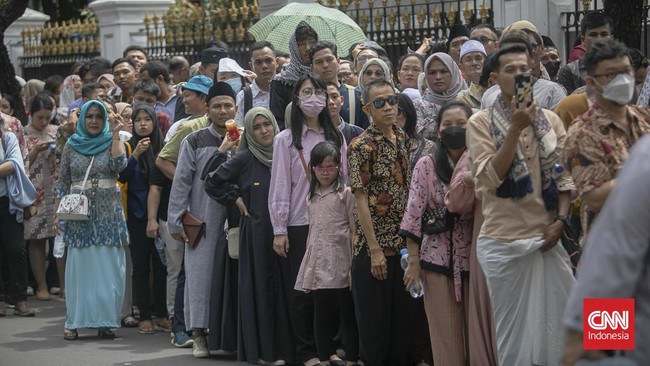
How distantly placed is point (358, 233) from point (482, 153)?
183 centimetres

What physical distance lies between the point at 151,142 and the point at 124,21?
30.2 feet

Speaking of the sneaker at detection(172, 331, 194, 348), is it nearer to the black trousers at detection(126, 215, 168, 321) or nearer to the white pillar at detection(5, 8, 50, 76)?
the black trousers at detection(126, 215, 168, 321)

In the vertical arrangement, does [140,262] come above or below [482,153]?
below

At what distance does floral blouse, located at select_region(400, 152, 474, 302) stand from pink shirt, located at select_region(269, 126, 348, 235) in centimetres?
115

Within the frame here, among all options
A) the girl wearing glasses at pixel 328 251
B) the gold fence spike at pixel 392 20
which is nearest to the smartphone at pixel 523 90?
the girl wearing glasses at pixel 328 251

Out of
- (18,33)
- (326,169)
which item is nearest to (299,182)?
(326,169)

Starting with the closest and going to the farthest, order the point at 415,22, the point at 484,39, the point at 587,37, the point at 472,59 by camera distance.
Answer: the point at 472,59, the point at 587,37, the point at 484,39, the point at 415,22

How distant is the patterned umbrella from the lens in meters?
13.4

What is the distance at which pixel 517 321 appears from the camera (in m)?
7.24

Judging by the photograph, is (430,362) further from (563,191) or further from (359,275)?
(563,191)

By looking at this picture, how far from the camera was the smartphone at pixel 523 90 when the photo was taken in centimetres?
680

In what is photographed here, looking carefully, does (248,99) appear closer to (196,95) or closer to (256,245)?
(196,95)

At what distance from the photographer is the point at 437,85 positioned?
9562mm

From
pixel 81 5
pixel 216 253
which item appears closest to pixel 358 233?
pixel 216 253
